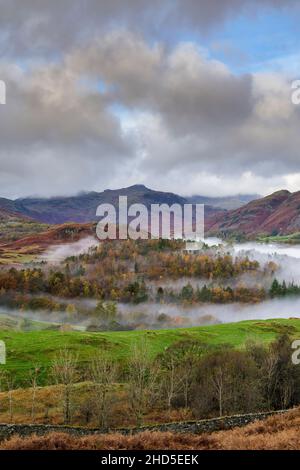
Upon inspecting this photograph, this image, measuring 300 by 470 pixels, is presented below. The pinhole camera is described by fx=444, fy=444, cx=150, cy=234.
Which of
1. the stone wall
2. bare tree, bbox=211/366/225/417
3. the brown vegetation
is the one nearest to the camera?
the brown vegetation

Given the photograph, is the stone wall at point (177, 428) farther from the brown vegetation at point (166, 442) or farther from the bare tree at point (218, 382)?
the bare tree at point (218, 382)

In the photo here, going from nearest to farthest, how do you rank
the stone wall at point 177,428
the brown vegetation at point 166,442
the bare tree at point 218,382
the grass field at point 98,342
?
1. the brown vegetation at point 166,442
2. the stone wall at point 177,428
3. the bare tree at point 218,382
4. the grass field at point 98,342

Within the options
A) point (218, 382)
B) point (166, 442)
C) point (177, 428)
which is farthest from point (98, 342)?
point (166, 442)

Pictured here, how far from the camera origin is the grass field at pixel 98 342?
125356 mm

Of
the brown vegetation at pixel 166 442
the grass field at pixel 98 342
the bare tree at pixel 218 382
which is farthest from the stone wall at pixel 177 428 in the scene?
the grass field at pixel 98 342

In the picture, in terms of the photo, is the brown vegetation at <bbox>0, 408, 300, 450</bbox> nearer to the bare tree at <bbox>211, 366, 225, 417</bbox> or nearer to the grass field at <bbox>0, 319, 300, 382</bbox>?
the bare tree at <bbox>211, 366, 225, 417</bbox>

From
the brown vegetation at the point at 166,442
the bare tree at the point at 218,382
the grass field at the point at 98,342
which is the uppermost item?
the brown vegetation at the point at 166,442

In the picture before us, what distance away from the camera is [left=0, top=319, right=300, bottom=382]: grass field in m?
125

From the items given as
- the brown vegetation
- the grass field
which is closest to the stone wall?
the brown vegetation

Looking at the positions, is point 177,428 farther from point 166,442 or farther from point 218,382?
point 218,382

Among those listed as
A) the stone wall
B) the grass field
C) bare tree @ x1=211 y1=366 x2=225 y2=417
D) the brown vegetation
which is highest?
the brown vegetation

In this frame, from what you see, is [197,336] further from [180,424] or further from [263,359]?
[180,424]
